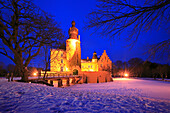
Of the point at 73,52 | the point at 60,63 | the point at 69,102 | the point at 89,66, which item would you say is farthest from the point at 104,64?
the point at 69,102

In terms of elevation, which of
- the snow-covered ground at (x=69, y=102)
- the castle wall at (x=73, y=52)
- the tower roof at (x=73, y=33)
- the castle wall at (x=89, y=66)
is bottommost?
the snow-covered ground at (x=69, y=102)

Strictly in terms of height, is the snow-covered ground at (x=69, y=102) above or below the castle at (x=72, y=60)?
below

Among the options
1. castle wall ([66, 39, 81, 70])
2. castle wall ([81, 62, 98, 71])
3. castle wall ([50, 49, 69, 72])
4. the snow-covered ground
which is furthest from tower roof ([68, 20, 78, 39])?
the snow-covered ground

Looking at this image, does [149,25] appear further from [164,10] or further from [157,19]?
[164,10]

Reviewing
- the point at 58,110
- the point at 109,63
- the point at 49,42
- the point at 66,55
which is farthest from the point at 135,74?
the point at 58,110

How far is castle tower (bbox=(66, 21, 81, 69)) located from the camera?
42878 mm

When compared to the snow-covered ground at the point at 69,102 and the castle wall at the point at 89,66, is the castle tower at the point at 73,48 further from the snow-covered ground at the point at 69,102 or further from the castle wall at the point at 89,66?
the snow-covered ground at the point at 69,102

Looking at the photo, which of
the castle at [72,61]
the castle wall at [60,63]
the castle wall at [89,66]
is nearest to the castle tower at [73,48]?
the castle at [72,61]

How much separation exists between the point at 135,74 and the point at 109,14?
70.0 meters

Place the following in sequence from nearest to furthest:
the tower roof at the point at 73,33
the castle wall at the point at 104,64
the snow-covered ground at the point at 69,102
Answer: the snow-covered ground at the point at 69,102, the tower roof at the point at 73,33, the castle wall at the point at 104,64

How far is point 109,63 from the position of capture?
5234 cm

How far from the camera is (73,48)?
146 ft

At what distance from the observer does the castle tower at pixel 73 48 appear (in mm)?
42878

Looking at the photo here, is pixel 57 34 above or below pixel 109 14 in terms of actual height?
above
